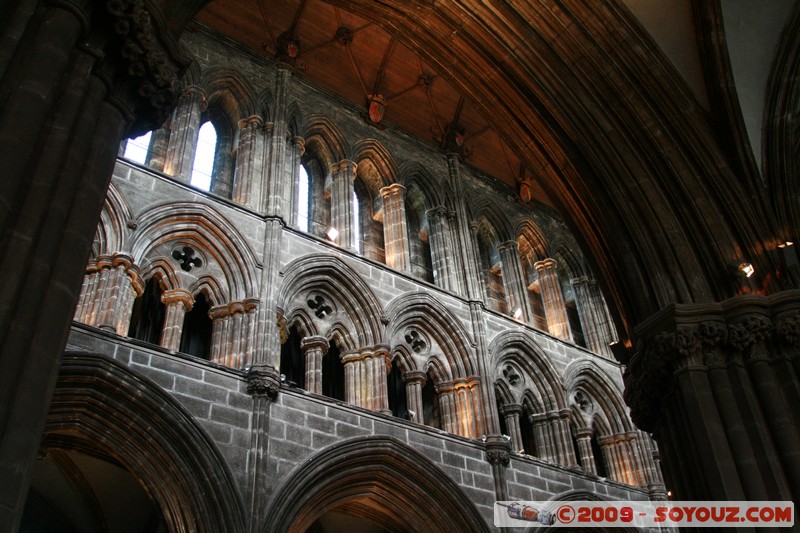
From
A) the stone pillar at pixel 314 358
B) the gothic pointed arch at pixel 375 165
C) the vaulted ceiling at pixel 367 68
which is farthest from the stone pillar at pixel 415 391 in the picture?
the vaulted ceiling at pixel 367 68

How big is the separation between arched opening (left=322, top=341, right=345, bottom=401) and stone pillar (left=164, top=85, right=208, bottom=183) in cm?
366

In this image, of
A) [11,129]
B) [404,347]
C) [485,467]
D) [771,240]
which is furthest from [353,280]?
[11,129]

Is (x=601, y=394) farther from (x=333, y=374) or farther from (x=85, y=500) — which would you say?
(x=85, y=500)

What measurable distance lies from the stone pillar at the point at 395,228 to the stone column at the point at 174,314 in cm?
437

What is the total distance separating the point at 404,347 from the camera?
550 inches

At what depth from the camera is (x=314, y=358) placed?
41.2 feet

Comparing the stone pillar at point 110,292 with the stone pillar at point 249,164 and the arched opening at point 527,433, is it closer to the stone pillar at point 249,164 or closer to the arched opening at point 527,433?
the stone pillar at point 249,164

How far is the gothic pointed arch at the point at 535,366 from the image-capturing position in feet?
50.9

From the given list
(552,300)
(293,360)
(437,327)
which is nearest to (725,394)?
(293,360)

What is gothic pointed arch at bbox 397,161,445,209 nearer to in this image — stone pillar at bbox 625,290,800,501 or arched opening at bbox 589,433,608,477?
arched opening at bbox 589,433,608,477

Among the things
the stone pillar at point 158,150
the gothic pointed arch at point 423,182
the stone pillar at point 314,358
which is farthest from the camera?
the gothic pointed arch at point 423,182

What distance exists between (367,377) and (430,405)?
2.11m

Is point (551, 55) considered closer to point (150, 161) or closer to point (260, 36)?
point (150, 161)

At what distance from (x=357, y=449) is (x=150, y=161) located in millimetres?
5739
